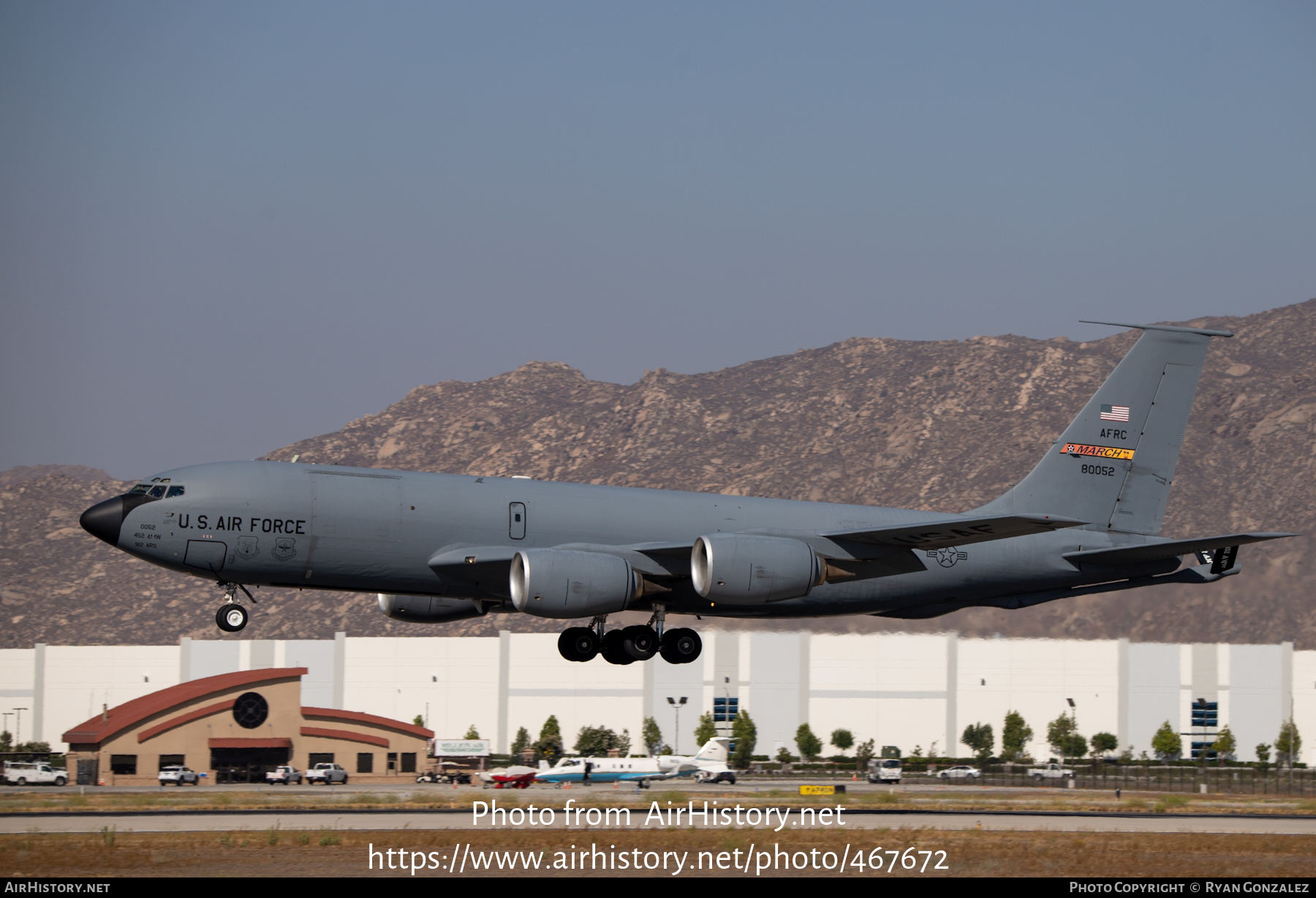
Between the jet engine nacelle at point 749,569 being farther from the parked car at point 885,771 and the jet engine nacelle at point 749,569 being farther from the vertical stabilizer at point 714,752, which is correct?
the vertical stabilizer at point 714,752

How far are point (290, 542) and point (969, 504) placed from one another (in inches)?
5942

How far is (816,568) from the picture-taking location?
36812mm

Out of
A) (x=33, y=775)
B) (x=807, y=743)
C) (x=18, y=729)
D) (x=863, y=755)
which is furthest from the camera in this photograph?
(x=18, y=729)

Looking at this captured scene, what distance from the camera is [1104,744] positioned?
94000 mm

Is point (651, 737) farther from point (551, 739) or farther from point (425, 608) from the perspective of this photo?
point (425, 608)

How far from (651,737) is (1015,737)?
24.1m

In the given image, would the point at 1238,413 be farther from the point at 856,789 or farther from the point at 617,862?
the point at 617,862

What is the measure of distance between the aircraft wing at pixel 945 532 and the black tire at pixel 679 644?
448cm

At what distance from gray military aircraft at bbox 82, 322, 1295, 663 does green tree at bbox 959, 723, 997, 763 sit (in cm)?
5379

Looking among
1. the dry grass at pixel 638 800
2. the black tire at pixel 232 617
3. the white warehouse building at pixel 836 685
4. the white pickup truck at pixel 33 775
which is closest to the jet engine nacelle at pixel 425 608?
the black tire at pixel 232 617

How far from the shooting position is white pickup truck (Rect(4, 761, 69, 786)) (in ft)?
254

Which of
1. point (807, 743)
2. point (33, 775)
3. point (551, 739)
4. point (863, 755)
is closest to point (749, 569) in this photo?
point (33, 775)

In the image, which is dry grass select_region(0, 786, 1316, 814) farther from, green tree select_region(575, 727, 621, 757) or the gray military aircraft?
green tree select_region(575, 727, 621, 757)

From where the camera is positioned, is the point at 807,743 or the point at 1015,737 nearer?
the point at 1015,737
